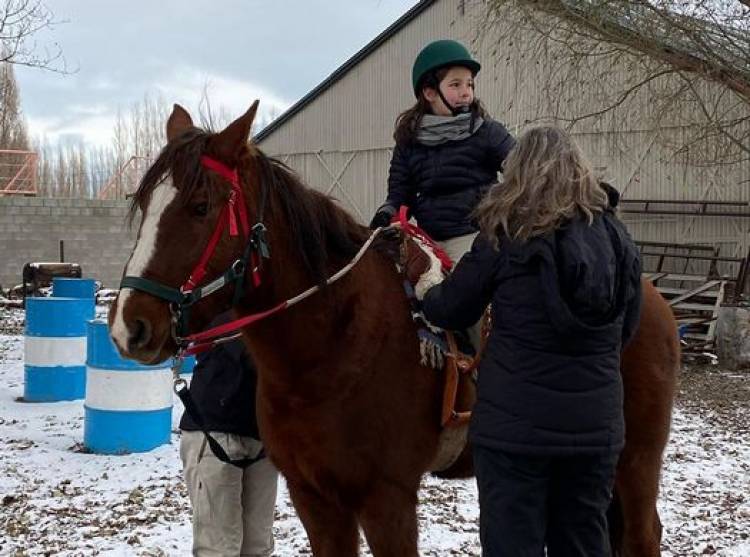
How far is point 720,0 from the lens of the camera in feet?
34.3

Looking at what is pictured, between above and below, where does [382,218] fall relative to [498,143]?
below

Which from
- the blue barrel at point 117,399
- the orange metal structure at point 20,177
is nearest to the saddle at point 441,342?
the blue barrel at point 117,399

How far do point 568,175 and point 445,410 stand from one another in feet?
3.18

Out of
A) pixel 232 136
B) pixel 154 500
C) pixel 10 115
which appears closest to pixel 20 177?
pixel 10 115

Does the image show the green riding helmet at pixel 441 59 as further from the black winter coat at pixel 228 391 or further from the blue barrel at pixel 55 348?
the blue barrel at pixel 55 348

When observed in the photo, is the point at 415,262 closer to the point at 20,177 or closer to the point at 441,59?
the point at 441,59

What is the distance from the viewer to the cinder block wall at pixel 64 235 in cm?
1788

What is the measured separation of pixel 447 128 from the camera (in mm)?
3223

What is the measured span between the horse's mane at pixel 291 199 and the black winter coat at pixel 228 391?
0.62m

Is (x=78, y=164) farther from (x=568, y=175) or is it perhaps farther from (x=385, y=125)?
(x=568, y=175)

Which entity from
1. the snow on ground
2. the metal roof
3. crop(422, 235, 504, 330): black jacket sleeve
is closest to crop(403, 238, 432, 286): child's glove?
crop(422, 235, 504, 330): black jacket sleeve

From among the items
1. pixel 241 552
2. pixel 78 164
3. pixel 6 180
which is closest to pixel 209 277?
pixel 241 552

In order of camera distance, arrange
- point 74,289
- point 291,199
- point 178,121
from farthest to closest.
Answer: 1. point 74,289
2. point 178,121
3. point 291,199

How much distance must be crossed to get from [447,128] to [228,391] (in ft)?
4.63
